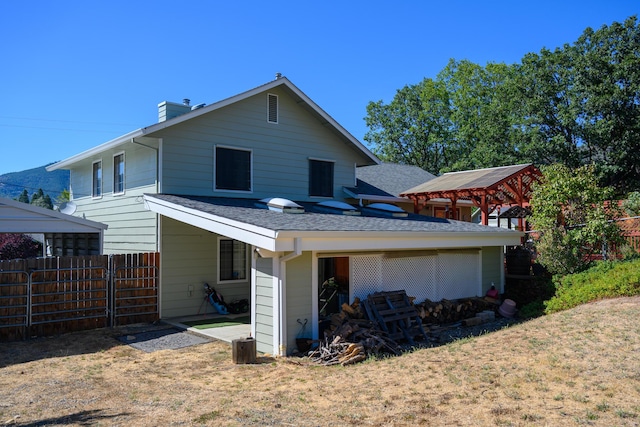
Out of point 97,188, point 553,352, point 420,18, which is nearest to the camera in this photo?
point 553,352

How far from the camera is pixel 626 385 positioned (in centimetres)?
620

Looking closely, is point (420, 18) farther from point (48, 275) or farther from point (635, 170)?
point (48, 275)

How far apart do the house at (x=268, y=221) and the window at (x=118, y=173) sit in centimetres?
6

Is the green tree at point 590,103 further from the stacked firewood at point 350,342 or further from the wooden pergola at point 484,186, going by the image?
the stacked firewood at point 350,342

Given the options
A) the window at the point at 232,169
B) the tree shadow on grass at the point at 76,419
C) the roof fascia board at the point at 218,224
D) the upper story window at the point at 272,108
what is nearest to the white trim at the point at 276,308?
the roof fascia board at the point at 218,224

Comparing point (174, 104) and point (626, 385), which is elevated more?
point (174, 104)

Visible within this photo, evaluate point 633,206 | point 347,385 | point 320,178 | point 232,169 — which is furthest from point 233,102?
point 633,206

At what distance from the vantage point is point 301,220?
10312mm

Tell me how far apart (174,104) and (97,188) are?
14.6 ft

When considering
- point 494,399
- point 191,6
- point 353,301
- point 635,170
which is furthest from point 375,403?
point 635,170

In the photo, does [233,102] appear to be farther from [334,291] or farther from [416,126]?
[416,126]

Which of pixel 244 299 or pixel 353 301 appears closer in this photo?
pixel 353 301

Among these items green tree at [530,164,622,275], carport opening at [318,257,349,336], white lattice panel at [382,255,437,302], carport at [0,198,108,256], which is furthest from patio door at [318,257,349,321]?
carport at [0,198,108,256]

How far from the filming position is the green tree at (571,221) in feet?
42.9
